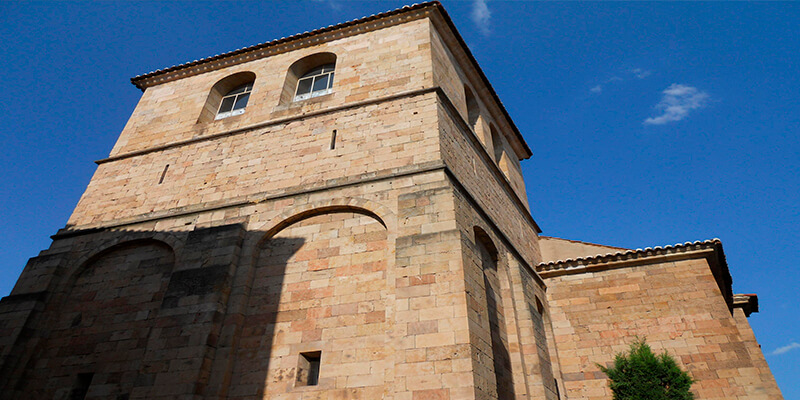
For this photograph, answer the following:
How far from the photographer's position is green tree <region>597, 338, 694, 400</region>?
368 inches

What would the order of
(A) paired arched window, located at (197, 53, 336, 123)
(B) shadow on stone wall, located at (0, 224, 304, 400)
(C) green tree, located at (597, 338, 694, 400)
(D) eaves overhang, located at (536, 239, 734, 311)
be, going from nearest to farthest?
(B) shadow on stone wall, located at (0, 224, 304, 400)
(C) green tree, located at (597, 338, 694, 400)
(D) eaves overhang, located at (536, 239, 734, 311)
(A) paired arched window, located at (197, 53, 336, 123)

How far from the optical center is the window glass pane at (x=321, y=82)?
37.8 ft

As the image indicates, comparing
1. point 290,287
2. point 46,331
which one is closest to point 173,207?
point 46,331

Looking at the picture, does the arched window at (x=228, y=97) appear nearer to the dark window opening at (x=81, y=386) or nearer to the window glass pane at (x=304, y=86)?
the window glass pane at (x=304, y=86)

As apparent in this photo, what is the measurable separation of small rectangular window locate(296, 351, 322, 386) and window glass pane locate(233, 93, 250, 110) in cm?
758

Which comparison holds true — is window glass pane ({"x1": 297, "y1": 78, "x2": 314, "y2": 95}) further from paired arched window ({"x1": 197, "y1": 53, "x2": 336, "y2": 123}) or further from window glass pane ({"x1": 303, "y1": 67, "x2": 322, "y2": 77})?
window glass pane ({"x1": 303, "y1": 67, "x2": 322, "y2": 77})

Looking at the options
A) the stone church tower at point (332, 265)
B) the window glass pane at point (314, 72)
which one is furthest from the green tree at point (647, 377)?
the window glass pane at point (314, 72)

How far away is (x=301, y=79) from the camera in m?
12.2

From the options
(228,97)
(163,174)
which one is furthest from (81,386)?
(228,97)

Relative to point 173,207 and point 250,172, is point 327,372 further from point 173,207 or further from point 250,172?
point 173,207

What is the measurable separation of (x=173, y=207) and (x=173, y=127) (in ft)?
9.97

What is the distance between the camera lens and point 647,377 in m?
9.62

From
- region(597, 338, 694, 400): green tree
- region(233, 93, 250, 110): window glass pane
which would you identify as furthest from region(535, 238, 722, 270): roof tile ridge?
region(233, 93, 250, 110): window glass pane

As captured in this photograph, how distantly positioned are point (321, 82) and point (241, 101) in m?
2.40
